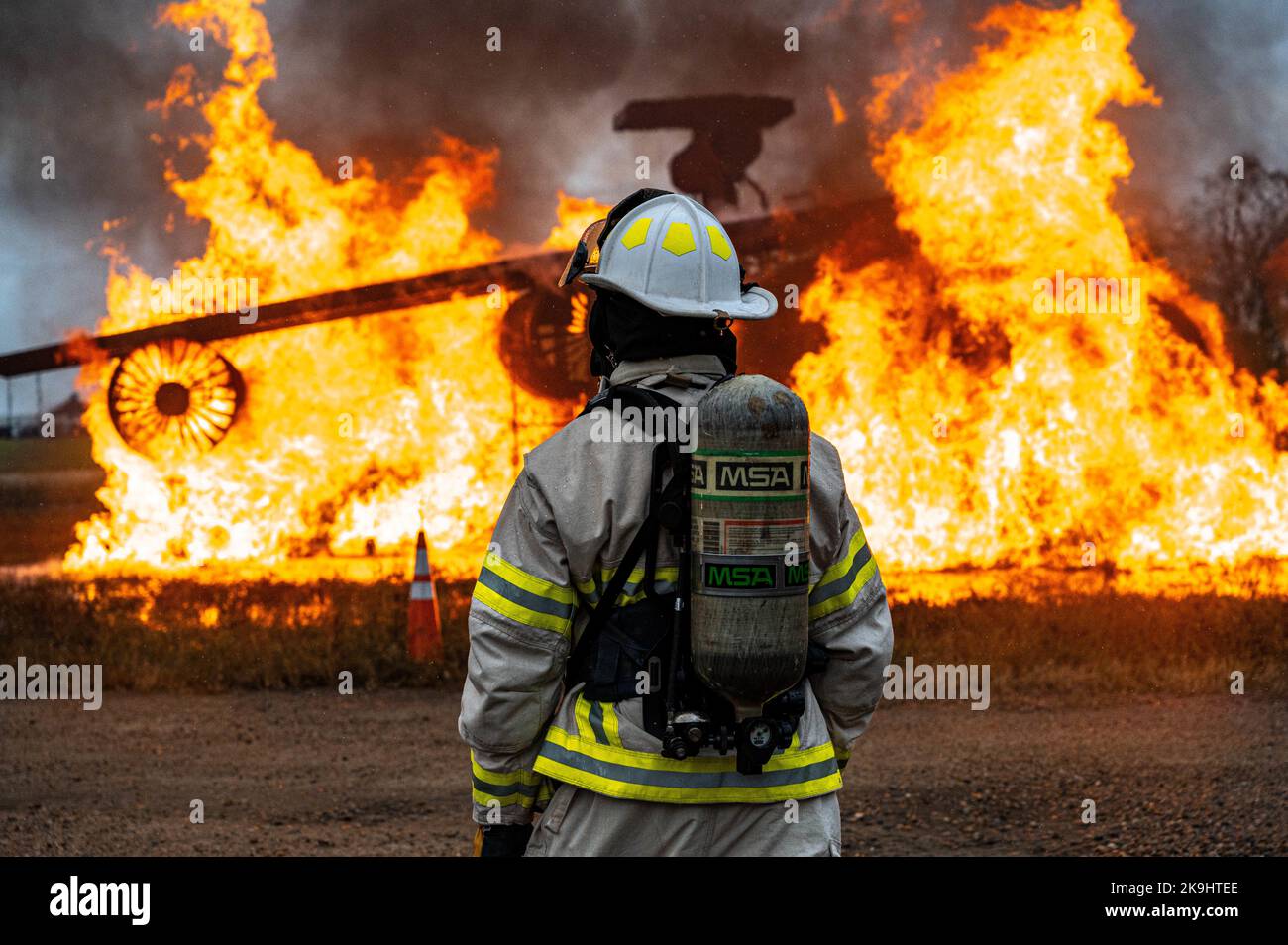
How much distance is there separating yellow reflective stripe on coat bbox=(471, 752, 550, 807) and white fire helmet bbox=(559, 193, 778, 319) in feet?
3.38

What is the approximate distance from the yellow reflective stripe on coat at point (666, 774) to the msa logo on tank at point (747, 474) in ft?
1.86

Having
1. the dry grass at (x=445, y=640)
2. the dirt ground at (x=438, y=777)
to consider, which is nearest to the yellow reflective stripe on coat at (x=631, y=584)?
the dirt ground at (x=438, y=777)

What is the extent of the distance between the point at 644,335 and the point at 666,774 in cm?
93

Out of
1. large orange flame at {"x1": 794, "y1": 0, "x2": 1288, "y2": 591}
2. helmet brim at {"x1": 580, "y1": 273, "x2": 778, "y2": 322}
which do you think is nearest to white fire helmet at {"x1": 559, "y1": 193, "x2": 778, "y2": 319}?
helmet brim at {"x1": 580, "y1": 273, "x2": 778, "y2": 322}

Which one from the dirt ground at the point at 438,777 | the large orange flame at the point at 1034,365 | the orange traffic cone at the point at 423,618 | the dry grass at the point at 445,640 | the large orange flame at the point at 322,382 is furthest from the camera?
the large orange flame at the point at 322,382

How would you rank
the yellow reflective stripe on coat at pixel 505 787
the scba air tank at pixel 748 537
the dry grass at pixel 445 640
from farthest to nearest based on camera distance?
the dry grass at pixel 445 640
the yellow reflective stripe on coat at pixel 505 787
the scba air tank at pixel 748 537

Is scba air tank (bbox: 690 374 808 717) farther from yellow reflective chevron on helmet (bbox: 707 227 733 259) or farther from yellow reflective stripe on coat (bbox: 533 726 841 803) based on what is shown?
yellow reflective chevron on helmet (bbox: 707 227 733 259)

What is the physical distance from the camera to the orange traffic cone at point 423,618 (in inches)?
352

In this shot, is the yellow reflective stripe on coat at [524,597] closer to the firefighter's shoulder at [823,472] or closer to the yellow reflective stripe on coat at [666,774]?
Answer: the yellow reflective stripe on coat at [666,774]

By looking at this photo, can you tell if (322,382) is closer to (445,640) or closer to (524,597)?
(445,640)

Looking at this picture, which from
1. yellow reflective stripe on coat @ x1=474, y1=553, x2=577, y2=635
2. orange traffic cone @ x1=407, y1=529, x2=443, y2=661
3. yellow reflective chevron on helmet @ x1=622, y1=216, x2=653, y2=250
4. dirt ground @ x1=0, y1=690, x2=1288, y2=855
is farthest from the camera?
orange traffic cone @ x1=407, y1=529, x2=443, y2=661

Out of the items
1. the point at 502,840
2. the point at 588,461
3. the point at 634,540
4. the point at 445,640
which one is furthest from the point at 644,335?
the point at 445,640

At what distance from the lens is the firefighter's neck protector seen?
294 centimetres

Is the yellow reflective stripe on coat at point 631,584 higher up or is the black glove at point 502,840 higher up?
the yellow reflective stripe on coat at point 631,584
